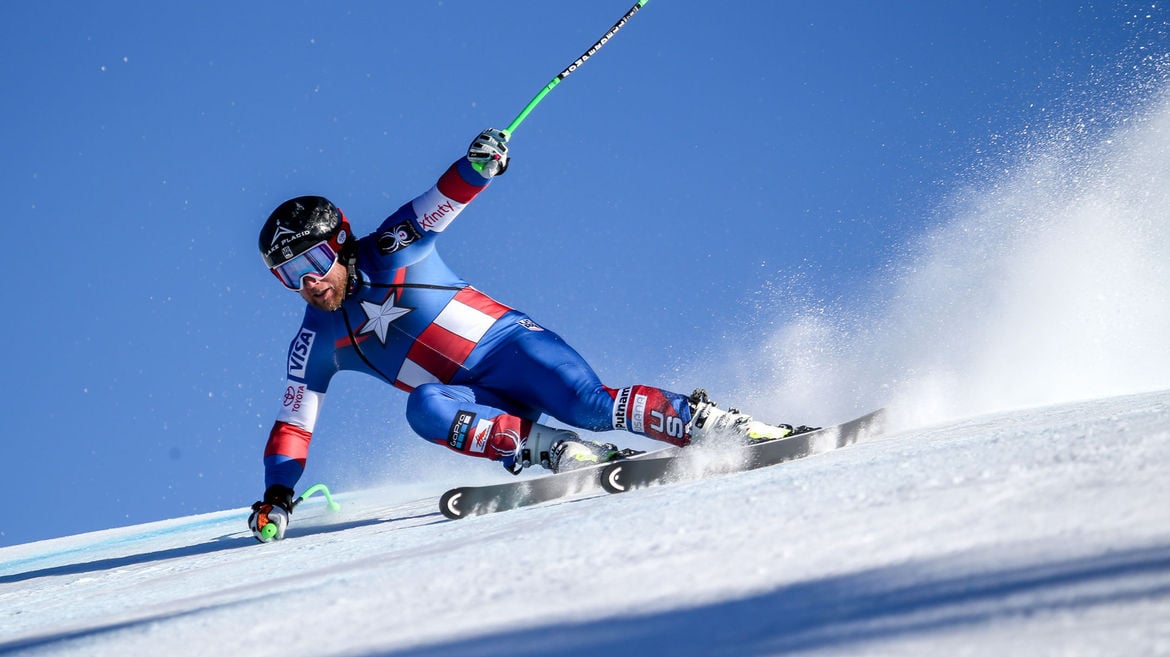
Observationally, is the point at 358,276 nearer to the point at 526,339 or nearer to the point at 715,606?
the point at 526,339

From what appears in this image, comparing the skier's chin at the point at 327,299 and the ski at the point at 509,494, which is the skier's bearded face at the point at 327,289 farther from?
the ski at the point at 509,494

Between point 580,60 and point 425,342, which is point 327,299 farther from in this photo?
point 580,60

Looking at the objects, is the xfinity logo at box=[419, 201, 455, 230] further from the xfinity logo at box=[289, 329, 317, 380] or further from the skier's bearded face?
the xfinity logo at box=[289, 329, 317, 380]

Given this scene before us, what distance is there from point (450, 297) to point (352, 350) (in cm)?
47

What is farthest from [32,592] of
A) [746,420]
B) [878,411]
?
[878,411]

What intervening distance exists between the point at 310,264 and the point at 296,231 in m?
0.14

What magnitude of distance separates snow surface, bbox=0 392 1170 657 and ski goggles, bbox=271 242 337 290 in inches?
68.4

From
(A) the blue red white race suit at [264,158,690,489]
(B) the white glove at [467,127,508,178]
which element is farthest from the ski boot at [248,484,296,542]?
(B) the white glove at [467,127,508,178]

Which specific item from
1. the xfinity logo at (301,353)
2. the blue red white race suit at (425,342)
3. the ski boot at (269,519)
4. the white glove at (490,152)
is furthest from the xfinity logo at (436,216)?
the ski boot at (269,519)

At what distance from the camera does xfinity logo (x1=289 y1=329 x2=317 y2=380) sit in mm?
4117

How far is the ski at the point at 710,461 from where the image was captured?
9.86 feet

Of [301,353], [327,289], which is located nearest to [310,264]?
[327,289]

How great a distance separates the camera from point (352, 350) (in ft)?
13.4

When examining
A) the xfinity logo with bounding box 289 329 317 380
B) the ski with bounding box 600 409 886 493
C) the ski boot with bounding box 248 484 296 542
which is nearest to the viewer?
the ski with bounding box 600 409 886 493
